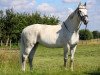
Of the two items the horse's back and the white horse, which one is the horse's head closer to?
the white horse

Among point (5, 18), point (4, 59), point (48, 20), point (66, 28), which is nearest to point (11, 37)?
point (5, 18)

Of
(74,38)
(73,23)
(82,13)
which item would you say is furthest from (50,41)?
(82,13)

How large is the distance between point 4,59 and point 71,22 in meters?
4.56

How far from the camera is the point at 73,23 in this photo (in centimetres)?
1149

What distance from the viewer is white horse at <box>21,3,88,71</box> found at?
36.8 feet

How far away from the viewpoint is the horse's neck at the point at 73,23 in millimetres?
11377

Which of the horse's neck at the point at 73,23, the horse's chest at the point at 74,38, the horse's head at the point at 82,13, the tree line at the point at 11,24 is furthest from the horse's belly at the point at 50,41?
the tree line at the point at 11,24

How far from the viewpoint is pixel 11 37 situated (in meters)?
56.6

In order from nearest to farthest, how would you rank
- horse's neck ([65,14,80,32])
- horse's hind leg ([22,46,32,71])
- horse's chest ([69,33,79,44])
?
horse's chest ([69,33,79,44]), horse's neck ([65,14,80,32]), horse's hind leg ([22,46,32,71])

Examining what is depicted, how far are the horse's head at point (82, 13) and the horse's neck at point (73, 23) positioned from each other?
368 mm

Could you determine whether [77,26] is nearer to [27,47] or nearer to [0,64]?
[27,47]

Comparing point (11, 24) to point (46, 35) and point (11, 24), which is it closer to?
point (11, 24)

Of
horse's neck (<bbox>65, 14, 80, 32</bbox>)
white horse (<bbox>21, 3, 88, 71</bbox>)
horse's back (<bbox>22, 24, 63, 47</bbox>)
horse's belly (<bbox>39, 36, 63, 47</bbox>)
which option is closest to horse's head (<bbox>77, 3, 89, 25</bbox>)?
white horse (<bbox>21, 3, 88, 71</bbox>)

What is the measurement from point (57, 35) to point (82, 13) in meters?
1.36
